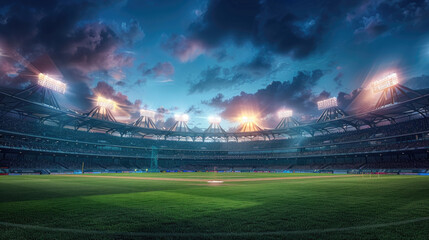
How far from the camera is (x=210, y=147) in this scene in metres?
107

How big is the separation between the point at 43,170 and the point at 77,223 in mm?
57859

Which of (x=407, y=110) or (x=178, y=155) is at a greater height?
(x=407, y=110)

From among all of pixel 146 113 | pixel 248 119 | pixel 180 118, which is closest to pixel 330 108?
pixel 248 119

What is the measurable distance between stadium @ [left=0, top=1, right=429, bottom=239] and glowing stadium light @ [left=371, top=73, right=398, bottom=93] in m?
0.28

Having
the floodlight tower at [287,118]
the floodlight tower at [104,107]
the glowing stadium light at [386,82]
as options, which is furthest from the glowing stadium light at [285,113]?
the floodlight tower at [104,107]

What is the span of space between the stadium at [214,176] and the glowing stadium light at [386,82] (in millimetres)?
282

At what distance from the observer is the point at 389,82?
5803 centimetres

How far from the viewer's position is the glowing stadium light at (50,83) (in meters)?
56.9

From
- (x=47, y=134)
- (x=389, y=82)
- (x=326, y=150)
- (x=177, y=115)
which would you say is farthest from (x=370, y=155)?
(x=47, y=134)

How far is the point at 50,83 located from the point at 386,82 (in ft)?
308

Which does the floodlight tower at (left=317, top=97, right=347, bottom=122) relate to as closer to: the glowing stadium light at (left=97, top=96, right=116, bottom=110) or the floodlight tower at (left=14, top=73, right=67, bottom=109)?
the glowing stadium light at (left=97, top=96, right=116, bottom=110)

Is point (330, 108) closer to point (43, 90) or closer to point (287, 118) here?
point (287, 118)

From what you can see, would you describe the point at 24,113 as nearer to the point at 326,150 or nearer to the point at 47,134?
the point at 47,134

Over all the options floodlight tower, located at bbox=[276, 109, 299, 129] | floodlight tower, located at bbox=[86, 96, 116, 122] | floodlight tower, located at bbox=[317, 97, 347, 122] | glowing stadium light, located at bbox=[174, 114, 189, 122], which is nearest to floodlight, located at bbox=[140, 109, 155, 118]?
glowing stadium light, located at bbox=[174, 114, 189, 122]
